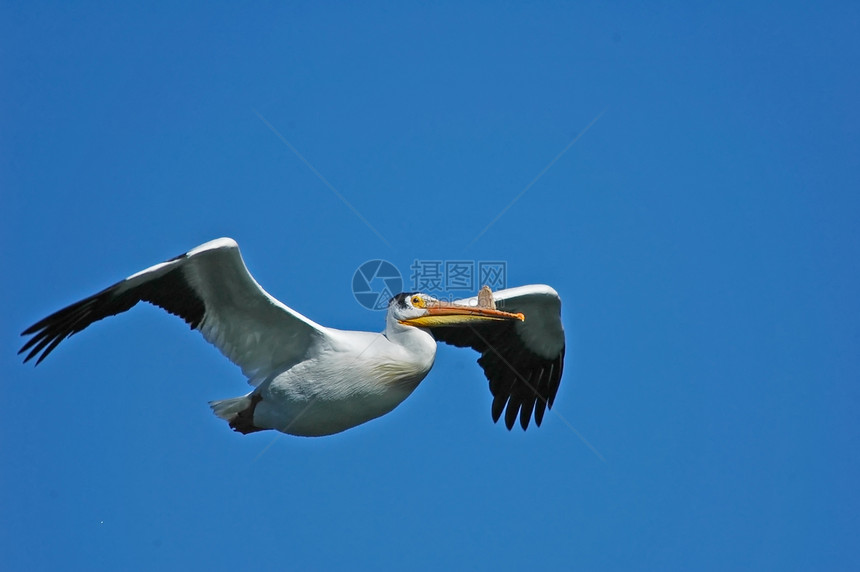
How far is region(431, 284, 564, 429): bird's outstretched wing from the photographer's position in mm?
11273

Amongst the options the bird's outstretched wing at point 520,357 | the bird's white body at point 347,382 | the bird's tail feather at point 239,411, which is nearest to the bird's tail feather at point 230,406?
the bird's tail feather at point 239,411

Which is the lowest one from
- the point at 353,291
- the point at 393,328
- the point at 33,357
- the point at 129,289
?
the point at 33,357

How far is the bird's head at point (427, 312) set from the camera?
972 centimetres

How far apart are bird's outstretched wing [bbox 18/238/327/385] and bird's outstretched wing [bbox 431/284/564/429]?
2.08m

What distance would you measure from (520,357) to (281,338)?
2955 mm

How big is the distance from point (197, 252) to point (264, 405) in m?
1.57

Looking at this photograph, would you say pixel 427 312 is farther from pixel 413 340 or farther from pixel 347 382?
pixel 347 382

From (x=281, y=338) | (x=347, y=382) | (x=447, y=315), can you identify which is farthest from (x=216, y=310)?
(x=447, y=315)

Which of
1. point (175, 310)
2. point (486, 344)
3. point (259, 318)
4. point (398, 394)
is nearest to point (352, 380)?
point (398, 394)

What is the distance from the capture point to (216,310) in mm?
9531

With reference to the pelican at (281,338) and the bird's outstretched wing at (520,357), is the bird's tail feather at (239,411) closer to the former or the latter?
the pelican at (281,338)

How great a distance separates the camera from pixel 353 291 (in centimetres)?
1115

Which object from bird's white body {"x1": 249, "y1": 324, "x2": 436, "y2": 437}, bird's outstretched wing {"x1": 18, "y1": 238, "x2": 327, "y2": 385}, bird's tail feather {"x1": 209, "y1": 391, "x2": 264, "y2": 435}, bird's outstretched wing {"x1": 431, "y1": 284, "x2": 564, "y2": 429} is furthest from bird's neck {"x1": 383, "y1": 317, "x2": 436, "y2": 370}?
bird's outstretched wing {"x1": 431, "y1": 284, "x2": 564, "y2": 429}

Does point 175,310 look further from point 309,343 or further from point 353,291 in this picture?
point 353,291
